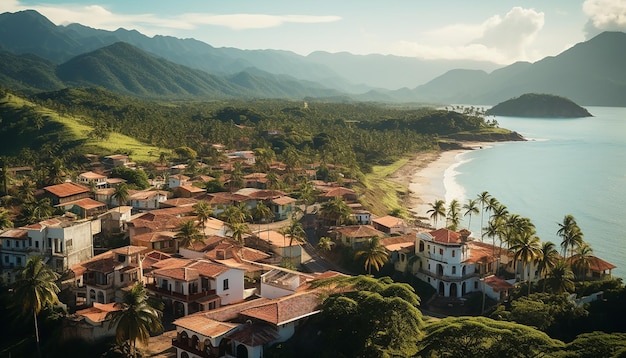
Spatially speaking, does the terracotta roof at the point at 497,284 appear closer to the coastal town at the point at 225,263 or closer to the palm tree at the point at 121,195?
the coastal town at the point at 225,263

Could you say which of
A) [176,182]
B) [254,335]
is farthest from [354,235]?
[176,182]

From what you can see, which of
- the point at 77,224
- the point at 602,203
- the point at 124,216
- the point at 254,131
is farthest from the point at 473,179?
the point at 77,224

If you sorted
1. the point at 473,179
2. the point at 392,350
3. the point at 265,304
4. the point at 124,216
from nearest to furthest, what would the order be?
the point at 392,350 → the point at 265,304 → the point at 124,216 → the point at 473,179

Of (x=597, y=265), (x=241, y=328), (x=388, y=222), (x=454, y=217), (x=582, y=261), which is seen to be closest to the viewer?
(x=241, y=328)

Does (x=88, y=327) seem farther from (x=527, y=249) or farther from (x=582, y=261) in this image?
(x=582, y=261)

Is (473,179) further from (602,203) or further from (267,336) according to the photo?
(267,336)

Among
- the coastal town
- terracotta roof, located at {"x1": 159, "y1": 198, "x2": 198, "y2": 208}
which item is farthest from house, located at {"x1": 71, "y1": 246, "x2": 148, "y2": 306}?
terracotta roof, located at {"x1": 159, "y1": 198, "x2": 198, "y2": 208}

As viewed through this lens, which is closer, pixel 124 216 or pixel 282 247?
pixel 282 247
